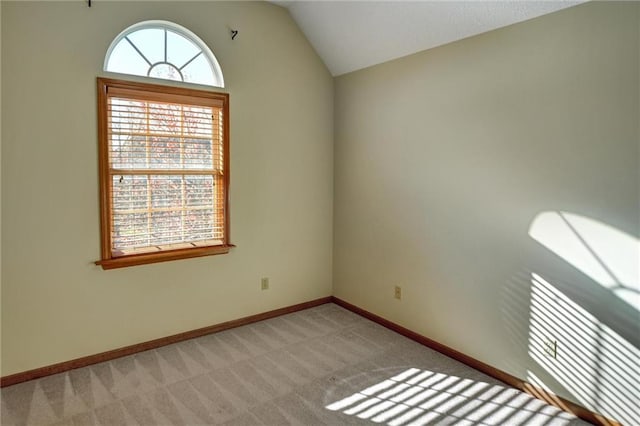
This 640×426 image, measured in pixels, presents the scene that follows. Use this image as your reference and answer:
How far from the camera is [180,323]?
10.5 ft

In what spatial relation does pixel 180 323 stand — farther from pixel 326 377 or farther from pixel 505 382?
pixel 505 382

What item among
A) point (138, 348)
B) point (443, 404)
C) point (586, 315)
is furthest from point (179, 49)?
point (586, 315)

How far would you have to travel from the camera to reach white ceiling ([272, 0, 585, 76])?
2.45 metres

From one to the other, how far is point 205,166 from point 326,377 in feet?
6.15

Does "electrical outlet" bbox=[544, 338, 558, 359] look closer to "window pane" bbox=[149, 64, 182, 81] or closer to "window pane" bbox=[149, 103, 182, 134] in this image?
"window pane" bbox=[149, 103, 182, 134]

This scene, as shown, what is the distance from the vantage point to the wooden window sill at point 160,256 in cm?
282

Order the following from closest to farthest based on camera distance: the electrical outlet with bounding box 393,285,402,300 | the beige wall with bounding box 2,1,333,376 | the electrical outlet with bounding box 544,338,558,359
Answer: the electrical outlet with bounding box 544,338,558,359 < the beige wall with bounding box 2,1,333,376 < the electrical outlet with bounding box 393,285,402,300

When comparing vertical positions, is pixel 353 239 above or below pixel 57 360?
above

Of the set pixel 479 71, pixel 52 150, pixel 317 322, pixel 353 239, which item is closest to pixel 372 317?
pixel 317 322

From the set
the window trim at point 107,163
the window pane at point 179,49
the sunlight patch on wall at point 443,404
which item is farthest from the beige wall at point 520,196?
the window pane at point 179,49

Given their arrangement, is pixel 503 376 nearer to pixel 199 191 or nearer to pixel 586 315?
pixel 586 315

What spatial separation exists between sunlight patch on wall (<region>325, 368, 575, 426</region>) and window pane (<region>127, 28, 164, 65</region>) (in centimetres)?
270

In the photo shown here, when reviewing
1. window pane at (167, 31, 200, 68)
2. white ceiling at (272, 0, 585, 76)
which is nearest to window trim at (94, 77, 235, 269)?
window pane at (167, 31, 200, 68)

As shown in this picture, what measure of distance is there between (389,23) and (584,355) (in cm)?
254
